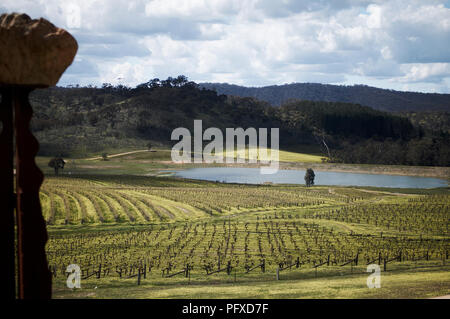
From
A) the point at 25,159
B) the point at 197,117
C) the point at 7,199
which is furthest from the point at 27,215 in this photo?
the point at 197,117

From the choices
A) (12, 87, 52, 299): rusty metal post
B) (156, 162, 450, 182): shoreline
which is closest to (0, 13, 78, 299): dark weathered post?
(12, 87, 52, 299): rusty metal post

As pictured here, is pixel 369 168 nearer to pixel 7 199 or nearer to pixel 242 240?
pixel 242 240

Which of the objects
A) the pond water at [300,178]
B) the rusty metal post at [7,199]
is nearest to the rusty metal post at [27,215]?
the rusty metal post at [7,199]

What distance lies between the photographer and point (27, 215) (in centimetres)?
819

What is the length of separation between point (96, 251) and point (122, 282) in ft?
29.4

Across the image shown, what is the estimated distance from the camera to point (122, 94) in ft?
580

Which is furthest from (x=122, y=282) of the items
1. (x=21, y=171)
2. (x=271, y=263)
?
(x=21, y=171)

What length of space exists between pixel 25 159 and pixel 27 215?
86 centimetres

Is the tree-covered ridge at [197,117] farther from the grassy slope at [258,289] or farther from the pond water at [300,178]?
the grassy slope at [258,289]

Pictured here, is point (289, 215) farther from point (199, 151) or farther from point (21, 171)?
point (199, 151)

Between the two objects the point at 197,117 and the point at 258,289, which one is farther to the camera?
the point at 197,117

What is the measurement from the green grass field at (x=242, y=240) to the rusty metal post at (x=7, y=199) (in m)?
7.70

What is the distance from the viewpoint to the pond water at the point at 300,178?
78500 mm

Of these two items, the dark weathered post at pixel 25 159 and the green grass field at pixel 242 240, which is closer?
the dark weathered post at pixel 25 159
